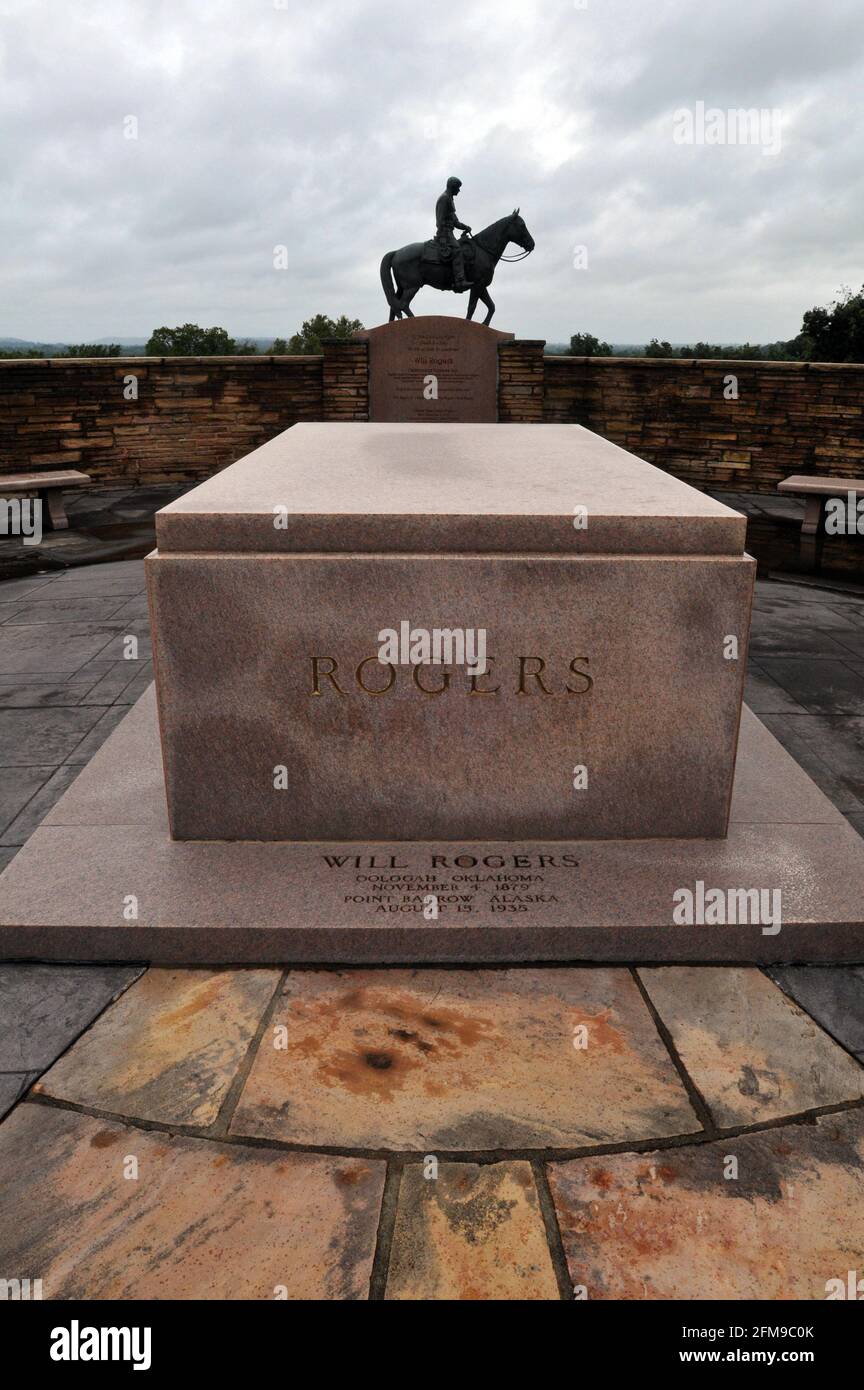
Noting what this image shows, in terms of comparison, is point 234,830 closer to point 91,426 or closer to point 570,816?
point 570,816

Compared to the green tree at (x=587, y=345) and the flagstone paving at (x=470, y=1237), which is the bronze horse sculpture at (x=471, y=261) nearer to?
the flagstone paving at (x=470, y=1237)

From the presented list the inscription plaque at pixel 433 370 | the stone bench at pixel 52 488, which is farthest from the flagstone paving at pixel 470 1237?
the inscription plaque at pixel 433 370

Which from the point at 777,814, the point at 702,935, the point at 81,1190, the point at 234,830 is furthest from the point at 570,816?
the point at 81,1190

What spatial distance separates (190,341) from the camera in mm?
73125

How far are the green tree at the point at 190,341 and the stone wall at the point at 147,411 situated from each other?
63983mm

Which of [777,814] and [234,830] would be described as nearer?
[234,830]

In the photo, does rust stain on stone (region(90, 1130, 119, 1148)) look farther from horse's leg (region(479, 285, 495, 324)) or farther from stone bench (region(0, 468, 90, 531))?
horse's leg (region(479, 285, 495, 324))

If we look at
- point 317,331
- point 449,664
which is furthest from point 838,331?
point 317,331

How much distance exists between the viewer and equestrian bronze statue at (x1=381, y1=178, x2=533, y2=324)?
37.0 ft

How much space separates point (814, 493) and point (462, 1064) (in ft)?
26.0

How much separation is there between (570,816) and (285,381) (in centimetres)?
974

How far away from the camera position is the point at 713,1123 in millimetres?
2084

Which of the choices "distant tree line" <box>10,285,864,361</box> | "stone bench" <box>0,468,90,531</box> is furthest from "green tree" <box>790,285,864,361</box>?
"stone bench" <box>0,468,90,531</box>
